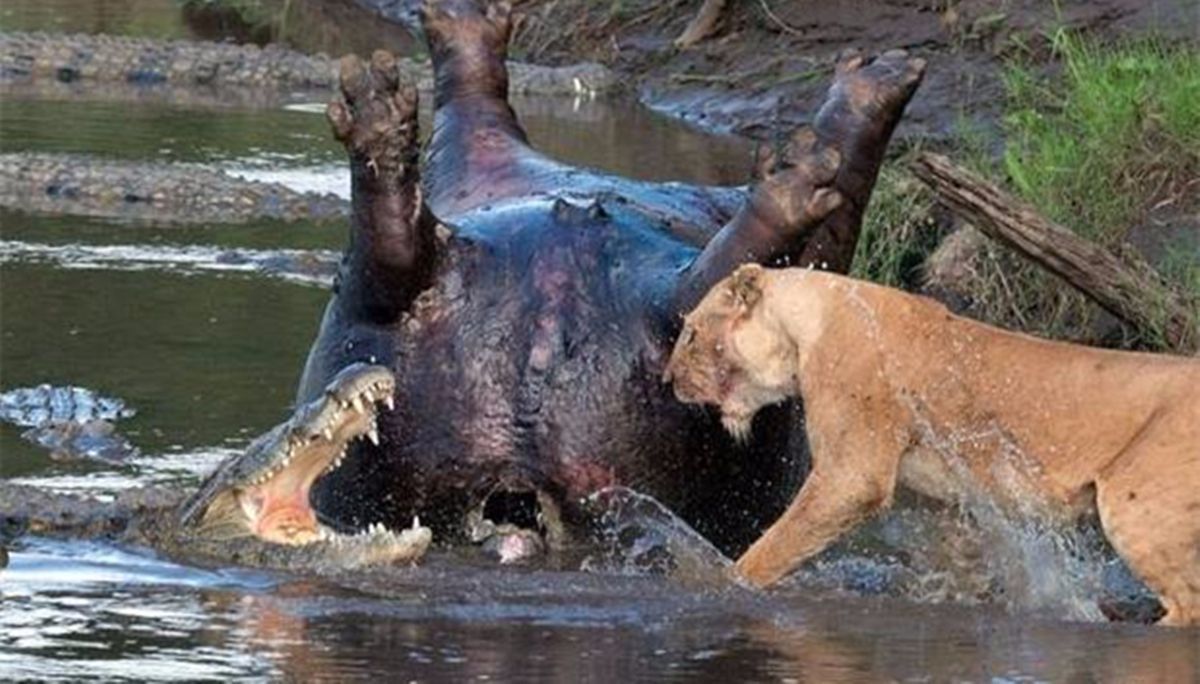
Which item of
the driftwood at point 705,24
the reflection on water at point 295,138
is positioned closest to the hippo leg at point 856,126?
the reflection on water at point 295,138

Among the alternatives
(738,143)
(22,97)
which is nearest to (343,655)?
(738,143)

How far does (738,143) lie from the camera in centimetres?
1792

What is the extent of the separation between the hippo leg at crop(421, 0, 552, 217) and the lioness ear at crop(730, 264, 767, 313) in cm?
164

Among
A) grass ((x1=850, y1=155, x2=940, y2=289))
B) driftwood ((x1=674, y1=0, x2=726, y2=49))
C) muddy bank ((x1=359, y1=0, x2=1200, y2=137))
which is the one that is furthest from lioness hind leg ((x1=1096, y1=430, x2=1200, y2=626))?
driftwood ((x1=674, y1=0, x2=726, y2=49))

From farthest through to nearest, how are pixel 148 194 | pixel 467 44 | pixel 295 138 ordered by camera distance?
1. pixel 295 138
2. pixel 148 194
3. pixel 467 44

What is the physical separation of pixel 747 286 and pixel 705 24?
41.0 feet

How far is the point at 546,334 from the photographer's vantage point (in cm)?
863

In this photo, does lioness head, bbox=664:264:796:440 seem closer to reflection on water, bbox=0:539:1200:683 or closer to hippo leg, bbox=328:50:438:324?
reflection on water, bbox=0:539:1200:683

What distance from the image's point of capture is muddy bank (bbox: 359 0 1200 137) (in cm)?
1659

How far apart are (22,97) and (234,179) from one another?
577cm

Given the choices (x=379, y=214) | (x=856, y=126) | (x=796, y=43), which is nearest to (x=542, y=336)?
(x=379, y=214)

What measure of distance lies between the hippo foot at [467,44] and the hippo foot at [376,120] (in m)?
1.95

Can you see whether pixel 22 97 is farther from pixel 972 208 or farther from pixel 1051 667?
pixel 1051 667

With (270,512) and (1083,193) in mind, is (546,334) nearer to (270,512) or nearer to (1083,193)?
(270,512)
